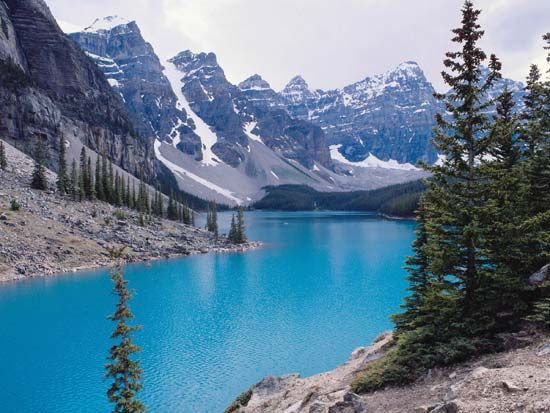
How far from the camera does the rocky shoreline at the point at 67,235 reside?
2854 inches

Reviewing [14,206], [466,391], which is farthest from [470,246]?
[14,206]

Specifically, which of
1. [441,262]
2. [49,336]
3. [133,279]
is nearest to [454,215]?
[441,262]

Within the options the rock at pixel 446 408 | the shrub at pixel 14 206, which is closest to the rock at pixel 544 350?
the rock at pixel 446 408

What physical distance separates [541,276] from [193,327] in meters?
36.9

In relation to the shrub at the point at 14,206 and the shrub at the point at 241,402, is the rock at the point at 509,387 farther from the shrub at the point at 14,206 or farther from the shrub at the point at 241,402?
the shrub at the point at 14,206

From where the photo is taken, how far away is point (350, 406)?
57.2 feet

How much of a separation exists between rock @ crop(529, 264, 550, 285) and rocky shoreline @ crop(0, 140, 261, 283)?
221ft

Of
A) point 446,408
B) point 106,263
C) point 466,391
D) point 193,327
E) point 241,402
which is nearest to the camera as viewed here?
point 446,408

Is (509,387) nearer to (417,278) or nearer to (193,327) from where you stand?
(417,278)

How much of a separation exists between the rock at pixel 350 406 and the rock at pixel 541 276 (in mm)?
9812

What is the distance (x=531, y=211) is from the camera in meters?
24.4

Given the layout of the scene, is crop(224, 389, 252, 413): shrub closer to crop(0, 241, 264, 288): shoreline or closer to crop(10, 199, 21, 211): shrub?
crop(0, 241, 264, 288): shoreline

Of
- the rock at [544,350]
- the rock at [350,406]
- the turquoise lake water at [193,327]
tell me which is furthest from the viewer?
the turquoise lake water at [193,327]

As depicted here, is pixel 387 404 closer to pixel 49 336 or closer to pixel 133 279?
pixel 49 336
